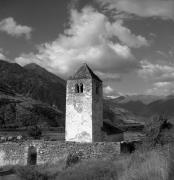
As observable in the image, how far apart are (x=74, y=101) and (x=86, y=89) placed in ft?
5.63

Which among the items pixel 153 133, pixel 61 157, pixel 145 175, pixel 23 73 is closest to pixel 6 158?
pixel 61 157

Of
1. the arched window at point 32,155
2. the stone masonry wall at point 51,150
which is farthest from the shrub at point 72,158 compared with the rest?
the arched window at point 32,155

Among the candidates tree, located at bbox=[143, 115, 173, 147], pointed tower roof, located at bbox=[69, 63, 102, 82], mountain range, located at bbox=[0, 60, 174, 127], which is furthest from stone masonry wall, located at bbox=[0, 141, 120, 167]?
mountain range, located at bbox=[0, 60, 174, 127]

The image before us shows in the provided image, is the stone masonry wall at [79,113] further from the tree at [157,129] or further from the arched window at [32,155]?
the tree at [157,129]

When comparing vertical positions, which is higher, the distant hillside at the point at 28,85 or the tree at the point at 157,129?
the distant hillside at the point at 28,85

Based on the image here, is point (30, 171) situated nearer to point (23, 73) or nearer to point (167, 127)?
point (167, 127)

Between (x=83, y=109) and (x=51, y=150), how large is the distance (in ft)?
20.6

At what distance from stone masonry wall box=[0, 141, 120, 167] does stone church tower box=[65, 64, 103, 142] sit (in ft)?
15.5

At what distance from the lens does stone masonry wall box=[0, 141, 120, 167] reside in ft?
67.8

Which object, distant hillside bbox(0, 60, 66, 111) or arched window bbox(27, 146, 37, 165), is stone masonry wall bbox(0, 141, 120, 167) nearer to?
arched window bbox(27, 146, 37, 165)

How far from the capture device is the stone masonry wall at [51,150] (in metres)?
20.7

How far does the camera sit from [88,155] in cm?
2072

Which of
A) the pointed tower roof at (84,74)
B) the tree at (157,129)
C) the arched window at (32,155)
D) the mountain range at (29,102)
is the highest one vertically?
the mountain range at (29,102)

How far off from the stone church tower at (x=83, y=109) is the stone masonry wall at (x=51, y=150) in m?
4.71
